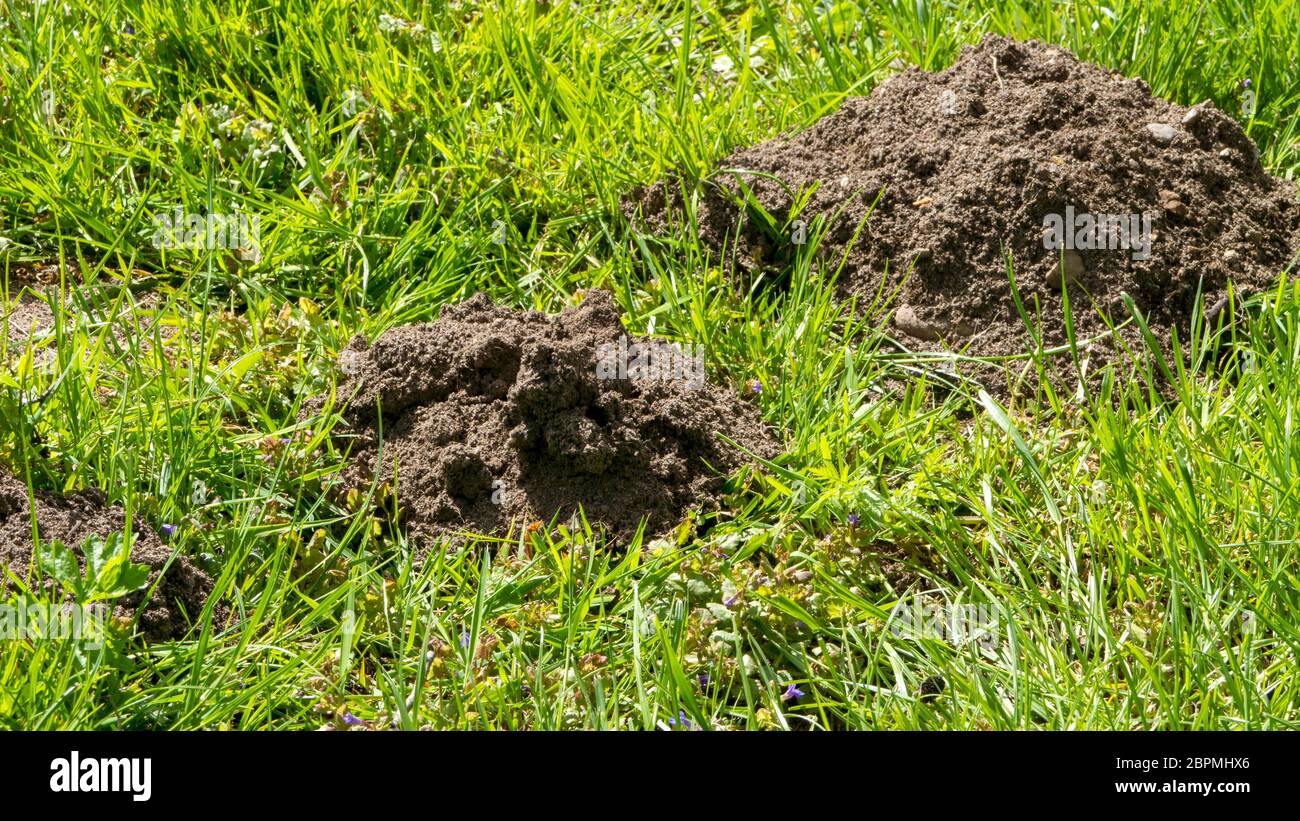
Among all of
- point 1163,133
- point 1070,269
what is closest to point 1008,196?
point 1070,269

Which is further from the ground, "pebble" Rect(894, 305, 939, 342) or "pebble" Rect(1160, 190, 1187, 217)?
"pebble" Rect(1160, 190, 1187, 217)

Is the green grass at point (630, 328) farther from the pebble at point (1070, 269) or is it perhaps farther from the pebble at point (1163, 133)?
the pebble at point (1163, 133)

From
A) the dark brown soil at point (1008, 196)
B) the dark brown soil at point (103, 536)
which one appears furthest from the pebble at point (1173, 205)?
the dark brown soil at point (103, 536)

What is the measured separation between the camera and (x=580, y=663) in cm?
277

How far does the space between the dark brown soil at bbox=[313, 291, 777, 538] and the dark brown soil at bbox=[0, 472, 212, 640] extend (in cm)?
47

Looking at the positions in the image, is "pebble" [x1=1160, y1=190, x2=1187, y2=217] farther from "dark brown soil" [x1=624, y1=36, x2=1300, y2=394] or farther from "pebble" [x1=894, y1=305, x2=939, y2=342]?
"pebble" [x1=894, y1=305, x2=939, y2=342]

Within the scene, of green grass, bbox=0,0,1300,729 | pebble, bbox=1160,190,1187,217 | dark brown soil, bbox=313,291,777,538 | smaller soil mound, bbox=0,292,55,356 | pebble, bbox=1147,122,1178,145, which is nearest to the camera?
green grass, bbox=0,0,1300,729

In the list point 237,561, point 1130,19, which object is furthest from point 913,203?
point 237,561

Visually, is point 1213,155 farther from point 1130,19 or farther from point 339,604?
point 339,604

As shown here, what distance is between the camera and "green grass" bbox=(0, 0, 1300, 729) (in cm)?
269

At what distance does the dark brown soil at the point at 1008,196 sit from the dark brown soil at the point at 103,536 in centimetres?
165

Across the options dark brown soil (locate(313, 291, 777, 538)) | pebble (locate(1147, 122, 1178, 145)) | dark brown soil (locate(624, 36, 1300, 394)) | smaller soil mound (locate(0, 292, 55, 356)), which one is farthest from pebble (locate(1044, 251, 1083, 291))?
smaller soil mound (locate(0, 292, 55, 356))

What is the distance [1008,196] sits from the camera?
141 inches

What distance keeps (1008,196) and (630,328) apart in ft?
3.48
